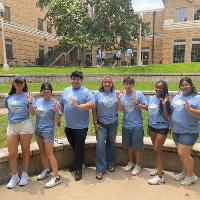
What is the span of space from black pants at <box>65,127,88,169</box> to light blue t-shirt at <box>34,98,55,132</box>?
409 mm

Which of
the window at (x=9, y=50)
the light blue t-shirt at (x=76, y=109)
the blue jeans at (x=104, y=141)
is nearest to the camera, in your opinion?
the light blue t-shirt at (x=76, y=109)

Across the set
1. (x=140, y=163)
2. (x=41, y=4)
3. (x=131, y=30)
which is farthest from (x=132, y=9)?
(x=140, y=163)

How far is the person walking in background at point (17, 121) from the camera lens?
16.8 feet

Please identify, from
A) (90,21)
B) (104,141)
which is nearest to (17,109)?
(104,141)

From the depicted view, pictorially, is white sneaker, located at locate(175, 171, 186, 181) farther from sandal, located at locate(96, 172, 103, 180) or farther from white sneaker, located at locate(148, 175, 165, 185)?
sandal, located at locate(96, 172, 103, 180)

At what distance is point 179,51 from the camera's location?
112ft

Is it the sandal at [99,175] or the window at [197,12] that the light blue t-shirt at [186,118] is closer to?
the sandal at [99,175]

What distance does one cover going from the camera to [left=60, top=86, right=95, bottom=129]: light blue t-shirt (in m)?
5.36

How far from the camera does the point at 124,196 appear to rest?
4.94 m

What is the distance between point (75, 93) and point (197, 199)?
2671 mm

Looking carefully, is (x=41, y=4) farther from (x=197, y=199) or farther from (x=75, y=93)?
(x=197, y=199)

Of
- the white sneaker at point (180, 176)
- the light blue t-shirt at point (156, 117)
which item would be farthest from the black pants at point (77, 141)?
the white sneaker at point (180, 176)

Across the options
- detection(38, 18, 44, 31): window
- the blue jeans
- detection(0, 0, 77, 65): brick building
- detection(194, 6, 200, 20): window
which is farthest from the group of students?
detection(38, 18, 44, 31): window

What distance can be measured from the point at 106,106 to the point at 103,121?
0.96ft
